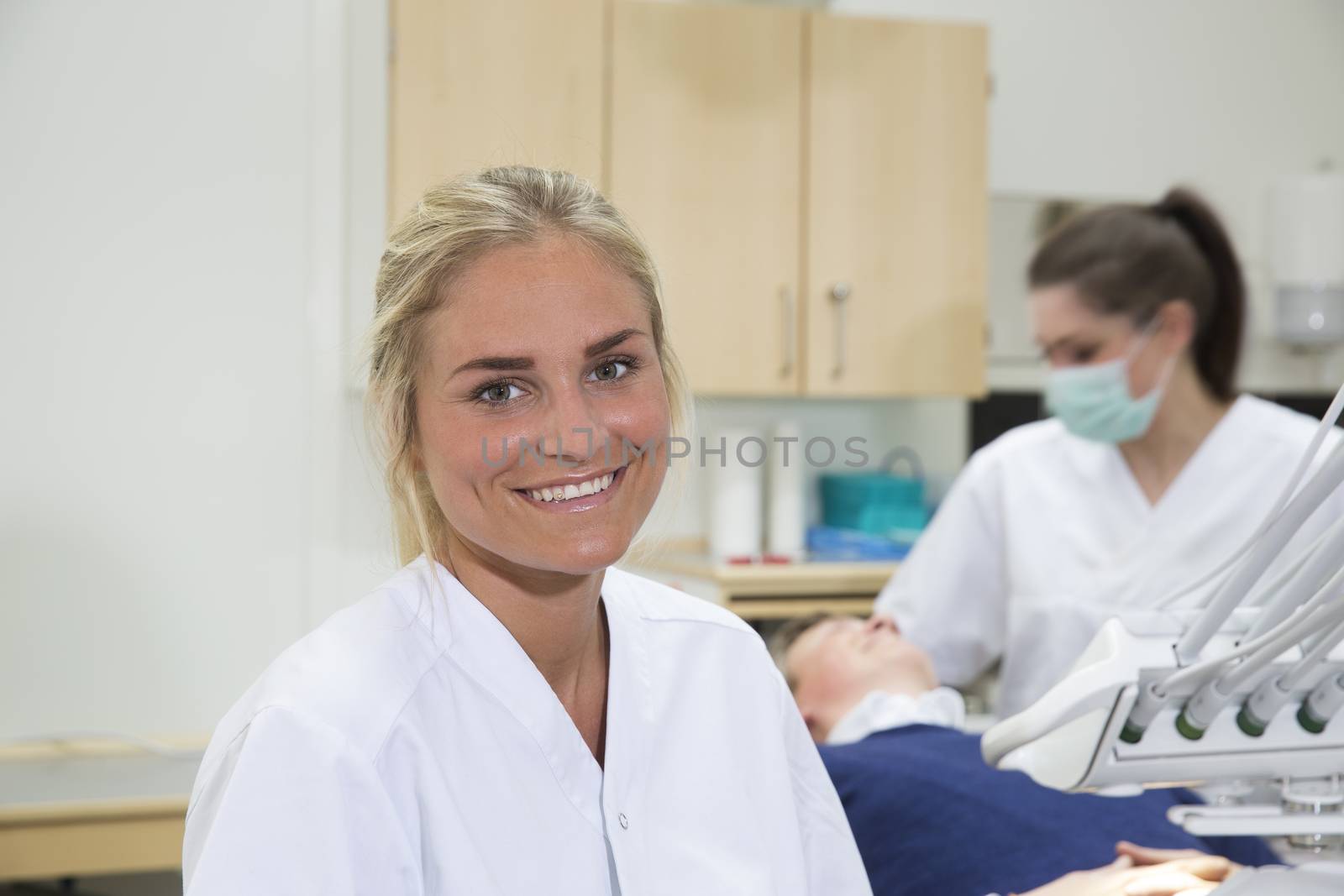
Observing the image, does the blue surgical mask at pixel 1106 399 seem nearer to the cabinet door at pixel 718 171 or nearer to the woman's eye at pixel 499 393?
the cabinet door at pixel 718 171

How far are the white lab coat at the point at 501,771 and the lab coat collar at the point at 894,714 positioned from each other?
0.74 meters

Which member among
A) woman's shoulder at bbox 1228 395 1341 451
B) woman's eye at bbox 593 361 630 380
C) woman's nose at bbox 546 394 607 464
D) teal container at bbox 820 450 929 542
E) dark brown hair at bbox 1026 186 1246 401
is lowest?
teal container at bbox 820 450 929 542

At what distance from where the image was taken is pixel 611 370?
1152 millimetres

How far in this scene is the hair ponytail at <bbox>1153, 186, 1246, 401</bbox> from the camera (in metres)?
2.25

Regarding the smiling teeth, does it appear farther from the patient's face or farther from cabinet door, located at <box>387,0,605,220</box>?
cabinet door, located at <box>387,0,605,220</box>

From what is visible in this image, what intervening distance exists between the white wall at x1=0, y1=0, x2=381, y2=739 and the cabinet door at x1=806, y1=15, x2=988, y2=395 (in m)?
1.06

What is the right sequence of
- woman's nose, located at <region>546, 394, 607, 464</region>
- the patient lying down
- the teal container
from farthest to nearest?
1. the teal container
2. the patient lying down
3. woman's nose, located at <region>546, 394, 607, 464</region>

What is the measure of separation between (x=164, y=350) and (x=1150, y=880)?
7.69 feet

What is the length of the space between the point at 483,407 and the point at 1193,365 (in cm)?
158

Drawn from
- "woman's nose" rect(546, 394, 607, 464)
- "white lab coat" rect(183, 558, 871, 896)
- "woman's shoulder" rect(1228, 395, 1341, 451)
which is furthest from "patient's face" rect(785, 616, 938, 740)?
"woman's nose" rect(546, 394, 607, 464)

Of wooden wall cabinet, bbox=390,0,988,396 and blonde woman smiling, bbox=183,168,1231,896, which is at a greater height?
wooden wall cabinet, bbox=390,0,988,396

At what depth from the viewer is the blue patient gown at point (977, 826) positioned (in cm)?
156

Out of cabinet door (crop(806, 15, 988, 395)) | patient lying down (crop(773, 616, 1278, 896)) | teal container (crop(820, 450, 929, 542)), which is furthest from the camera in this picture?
teal container (crop(820, 450, 929, 542))

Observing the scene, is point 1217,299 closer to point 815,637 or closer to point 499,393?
point 815,637
